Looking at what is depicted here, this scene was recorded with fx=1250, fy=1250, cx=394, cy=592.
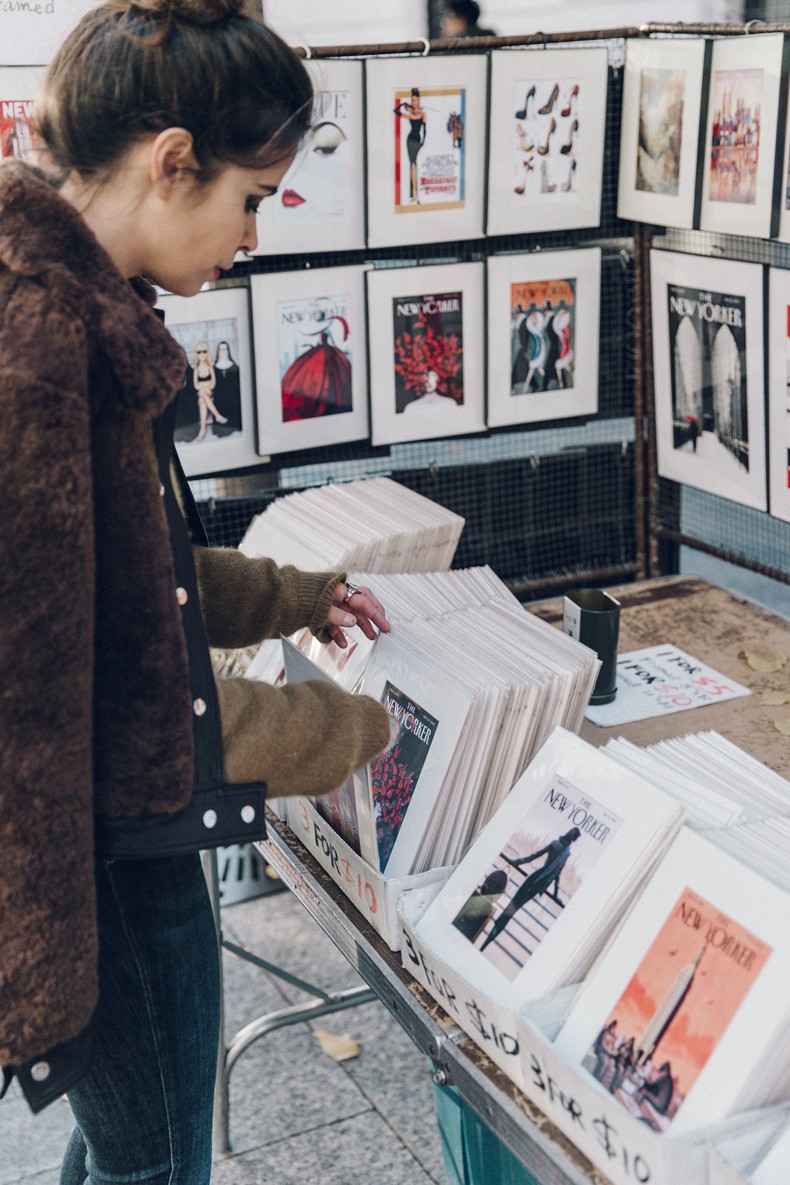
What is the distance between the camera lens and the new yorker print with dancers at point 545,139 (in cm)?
233

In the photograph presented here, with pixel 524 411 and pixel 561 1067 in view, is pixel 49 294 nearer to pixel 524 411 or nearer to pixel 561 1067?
pixel 561 1067

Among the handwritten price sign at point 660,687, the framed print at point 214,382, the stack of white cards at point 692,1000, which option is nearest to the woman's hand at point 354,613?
the handwritten price sign at point 660,687

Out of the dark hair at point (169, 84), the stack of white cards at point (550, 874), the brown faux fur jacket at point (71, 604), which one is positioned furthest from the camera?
the stack of white cards at point (550, 874)

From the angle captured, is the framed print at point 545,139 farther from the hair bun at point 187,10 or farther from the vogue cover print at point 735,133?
the hair bun at point 187,10

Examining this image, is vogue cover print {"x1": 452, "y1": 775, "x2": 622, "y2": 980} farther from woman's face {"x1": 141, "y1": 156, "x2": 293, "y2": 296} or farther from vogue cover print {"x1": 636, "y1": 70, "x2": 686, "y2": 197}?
vogue cover print {"x1": 636, "y1": 70, "x2": 686, "y2": 197}

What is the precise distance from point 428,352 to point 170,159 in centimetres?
131

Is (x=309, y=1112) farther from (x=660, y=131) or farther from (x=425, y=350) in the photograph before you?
(x=660, y=131)

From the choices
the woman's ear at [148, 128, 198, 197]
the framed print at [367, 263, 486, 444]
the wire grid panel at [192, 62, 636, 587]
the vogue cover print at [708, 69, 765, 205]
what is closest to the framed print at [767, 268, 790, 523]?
the vogue cover print at [708, 69, 765, 205]

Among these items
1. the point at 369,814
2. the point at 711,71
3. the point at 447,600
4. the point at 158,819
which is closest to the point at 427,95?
the point at 711,71

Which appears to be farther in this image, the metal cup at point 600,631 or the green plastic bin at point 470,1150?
the metal cup at point 600,631

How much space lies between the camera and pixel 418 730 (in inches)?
60.1

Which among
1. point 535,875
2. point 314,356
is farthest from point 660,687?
point 314,356

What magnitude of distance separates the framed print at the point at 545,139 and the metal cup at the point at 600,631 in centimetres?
82

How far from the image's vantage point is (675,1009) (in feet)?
3.66
